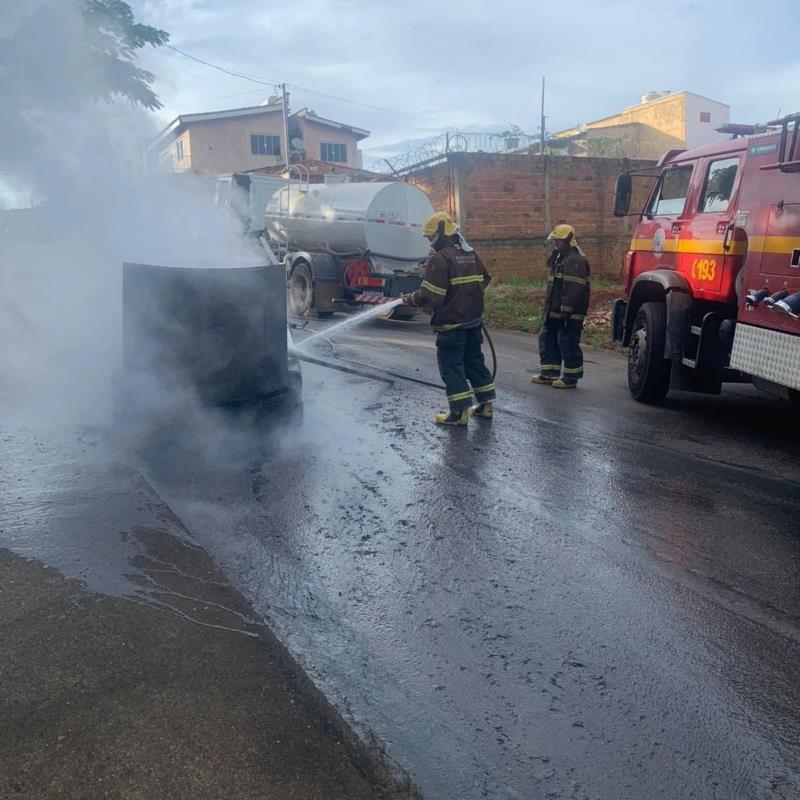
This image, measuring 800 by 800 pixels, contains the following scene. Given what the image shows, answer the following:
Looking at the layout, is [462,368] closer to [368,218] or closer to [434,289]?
[434,289]

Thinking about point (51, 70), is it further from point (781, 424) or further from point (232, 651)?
point (781, 424)

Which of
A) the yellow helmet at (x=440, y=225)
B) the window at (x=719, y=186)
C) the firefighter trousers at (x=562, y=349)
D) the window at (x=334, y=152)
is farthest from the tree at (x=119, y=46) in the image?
the window at (x=334, y=152)

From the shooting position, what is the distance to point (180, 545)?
4141 mm

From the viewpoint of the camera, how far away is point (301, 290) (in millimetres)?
15344

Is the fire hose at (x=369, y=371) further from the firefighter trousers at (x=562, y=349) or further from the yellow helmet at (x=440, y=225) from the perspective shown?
the yellow helmet at (x=440, y=225)

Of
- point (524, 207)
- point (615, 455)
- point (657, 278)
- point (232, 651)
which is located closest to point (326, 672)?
point (232, 651)

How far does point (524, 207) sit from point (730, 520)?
47.4ft

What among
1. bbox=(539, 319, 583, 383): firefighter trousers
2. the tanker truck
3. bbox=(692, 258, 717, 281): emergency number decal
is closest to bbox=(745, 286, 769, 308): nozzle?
bbox=(692, 258, 717, 281): emergency number decal

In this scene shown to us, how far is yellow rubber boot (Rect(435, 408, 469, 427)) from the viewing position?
6.82m

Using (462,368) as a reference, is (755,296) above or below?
above

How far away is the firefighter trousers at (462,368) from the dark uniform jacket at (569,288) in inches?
57.2

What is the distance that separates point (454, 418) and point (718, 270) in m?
2.48

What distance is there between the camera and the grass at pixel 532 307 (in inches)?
489

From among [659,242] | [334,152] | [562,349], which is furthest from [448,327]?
[334,152]
